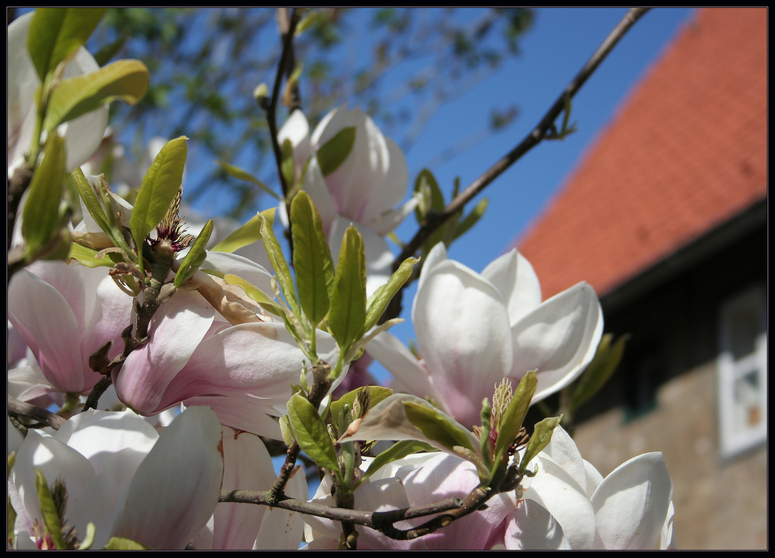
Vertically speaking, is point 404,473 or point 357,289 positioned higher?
point 357,289

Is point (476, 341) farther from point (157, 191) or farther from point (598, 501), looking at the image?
point (157, 191)

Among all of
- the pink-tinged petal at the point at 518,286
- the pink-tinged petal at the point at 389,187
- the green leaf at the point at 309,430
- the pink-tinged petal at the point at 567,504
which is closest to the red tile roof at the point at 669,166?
the pink-tinged petal at the point at 389,187

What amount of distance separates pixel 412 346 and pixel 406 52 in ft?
9.51

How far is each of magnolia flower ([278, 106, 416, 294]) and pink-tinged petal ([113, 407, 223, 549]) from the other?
376 mm

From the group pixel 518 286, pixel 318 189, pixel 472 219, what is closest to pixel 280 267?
pixel 518 286

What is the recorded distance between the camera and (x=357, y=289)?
0.36 m

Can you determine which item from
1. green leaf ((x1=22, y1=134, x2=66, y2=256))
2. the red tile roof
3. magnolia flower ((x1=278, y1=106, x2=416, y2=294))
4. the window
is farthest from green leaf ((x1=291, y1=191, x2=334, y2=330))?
the window

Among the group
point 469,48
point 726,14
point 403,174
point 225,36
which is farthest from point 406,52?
point 726,14

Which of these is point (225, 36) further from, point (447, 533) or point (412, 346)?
point (447, 533)

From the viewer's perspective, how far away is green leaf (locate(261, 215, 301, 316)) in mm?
381

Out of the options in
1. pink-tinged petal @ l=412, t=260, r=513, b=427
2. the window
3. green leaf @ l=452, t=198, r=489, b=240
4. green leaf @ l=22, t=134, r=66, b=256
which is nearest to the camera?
green leaf @ l=22, t=134, r=66, b=256

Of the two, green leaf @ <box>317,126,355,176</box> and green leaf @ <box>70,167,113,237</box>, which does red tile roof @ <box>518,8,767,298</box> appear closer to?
green leaf @ <box>317,126,355,176</box>

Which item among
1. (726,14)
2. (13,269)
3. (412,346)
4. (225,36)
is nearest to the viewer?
(13,269)

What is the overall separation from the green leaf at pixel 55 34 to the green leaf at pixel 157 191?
6cm
